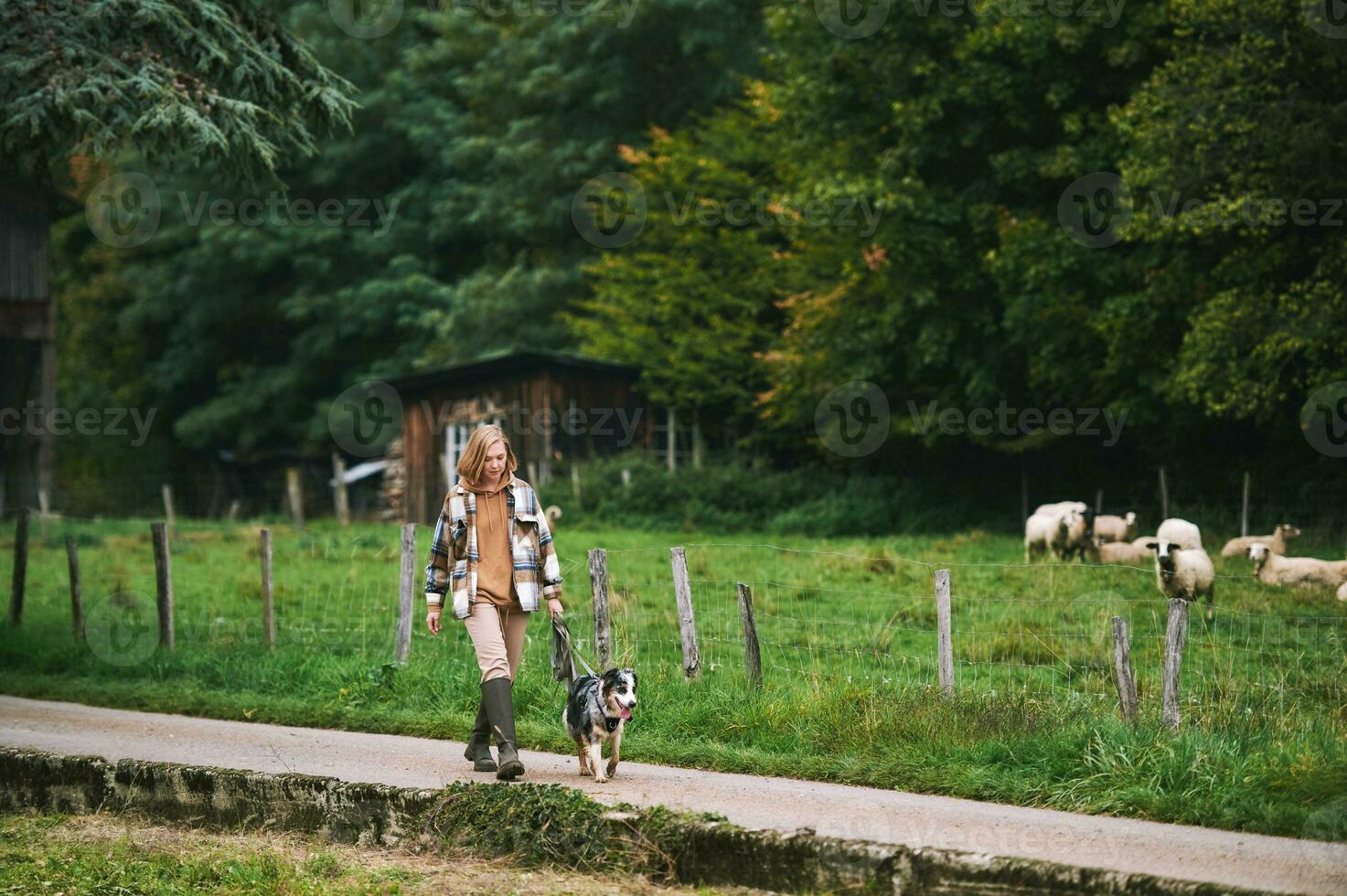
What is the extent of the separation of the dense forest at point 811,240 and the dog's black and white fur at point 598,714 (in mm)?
9837

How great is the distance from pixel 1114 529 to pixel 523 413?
15497 millimetres

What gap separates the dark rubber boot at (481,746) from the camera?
364 inches

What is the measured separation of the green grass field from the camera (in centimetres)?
855

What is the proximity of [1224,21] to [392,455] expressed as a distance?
25.8 metres

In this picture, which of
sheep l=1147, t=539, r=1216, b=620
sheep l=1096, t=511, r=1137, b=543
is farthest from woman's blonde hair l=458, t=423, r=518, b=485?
sheep l=1096, t=511, r=1137, b=543

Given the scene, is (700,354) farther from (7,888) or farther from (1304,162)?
(7,888)

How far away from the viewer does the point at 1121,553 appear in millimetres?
20719

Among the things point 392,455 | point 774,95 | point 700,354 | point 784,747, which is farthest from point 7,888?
point 392,455

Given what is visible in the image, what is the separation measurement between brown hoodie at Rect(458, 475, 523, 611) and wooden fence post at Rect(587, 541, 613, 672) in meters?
2.17

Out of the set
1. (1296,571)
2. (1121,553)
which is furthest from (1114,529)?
(1296,571)

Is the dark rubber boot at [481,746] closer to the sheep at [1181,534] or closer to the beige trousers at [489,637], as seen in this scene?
the beige trousers at [489,637]

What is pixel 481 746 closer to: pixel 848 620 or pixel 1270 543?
pixel 848 620

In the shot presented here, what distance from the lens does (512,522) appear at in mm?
9078

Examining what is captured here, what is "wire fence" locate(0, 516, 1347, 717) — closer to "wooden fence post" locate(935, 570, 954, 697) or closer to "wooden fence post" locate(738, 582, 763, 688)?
"wooden fence post" locate(738, 582, 763, 688)
